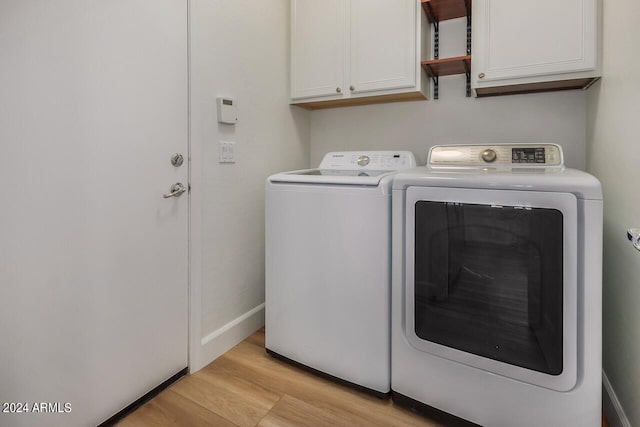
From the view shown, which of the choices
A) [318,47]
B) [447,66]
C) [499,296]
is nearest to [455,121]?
[447,66]

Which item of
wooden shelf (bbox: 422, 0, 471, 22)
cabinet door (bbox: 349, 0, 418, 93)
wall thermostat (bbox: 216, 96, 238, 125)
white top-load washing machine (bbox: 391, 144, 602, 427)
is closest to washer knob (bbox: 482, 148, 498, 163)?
Result: white top-load washing machine (bbox: 391, 144, 602, 427)

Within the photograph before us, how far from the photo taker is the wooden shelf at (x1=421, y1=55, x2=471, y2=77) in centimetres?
181

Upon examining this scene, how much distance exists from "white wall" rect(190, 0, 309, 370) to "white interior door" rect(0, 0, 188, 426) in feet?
0.31

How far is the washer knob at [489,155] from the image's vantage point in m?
1.69

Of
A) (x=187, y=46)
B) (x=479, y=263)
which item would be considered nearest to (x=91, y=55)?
(x=187, y=46)

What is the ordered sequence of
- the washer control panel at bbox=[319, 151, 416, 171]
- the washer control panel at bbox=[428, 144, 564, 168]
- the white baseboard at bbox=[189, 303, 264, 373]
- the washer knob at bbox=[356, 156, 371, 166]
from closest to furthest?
the washer control panel at bbox=[428, 144, 564, 168] < the white baseboard at bbox=[189, 303, 264, 373] < the washer control panel at bbox=[319, 151, 416, 171] < the washer knob at bbox=[356, 156, 371, 166]

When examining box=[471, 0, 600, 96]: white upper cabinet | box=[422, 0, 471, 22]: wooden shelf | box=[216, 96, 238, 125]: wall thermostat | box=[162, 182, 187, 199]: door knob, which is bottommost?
box=[162, 182, 187, 199]: door knob

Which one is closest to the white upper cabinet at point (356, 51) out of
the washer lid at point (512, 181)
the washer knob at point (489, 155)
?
the washer knob at point (489, 155)

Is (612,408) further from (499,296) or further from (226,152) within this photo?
(226,152)

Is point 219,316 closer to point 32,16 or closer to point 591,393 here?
point 32,16

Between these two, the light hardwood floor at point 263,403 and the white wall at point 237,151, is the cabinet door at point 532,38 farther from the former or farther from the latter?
the light hardwood floor at point 263,403

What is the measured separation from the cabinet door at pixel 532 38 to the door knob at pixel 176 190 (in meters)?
1.56

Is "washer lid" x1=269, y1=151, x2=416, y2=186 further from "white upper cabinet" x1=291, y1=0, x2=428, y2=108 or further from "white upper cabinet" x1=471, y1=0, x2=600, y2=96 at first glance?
"white upper cabinet" x1=471, y1=0, x2=600, y2=96

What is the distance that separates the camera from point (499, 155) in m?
1.68
